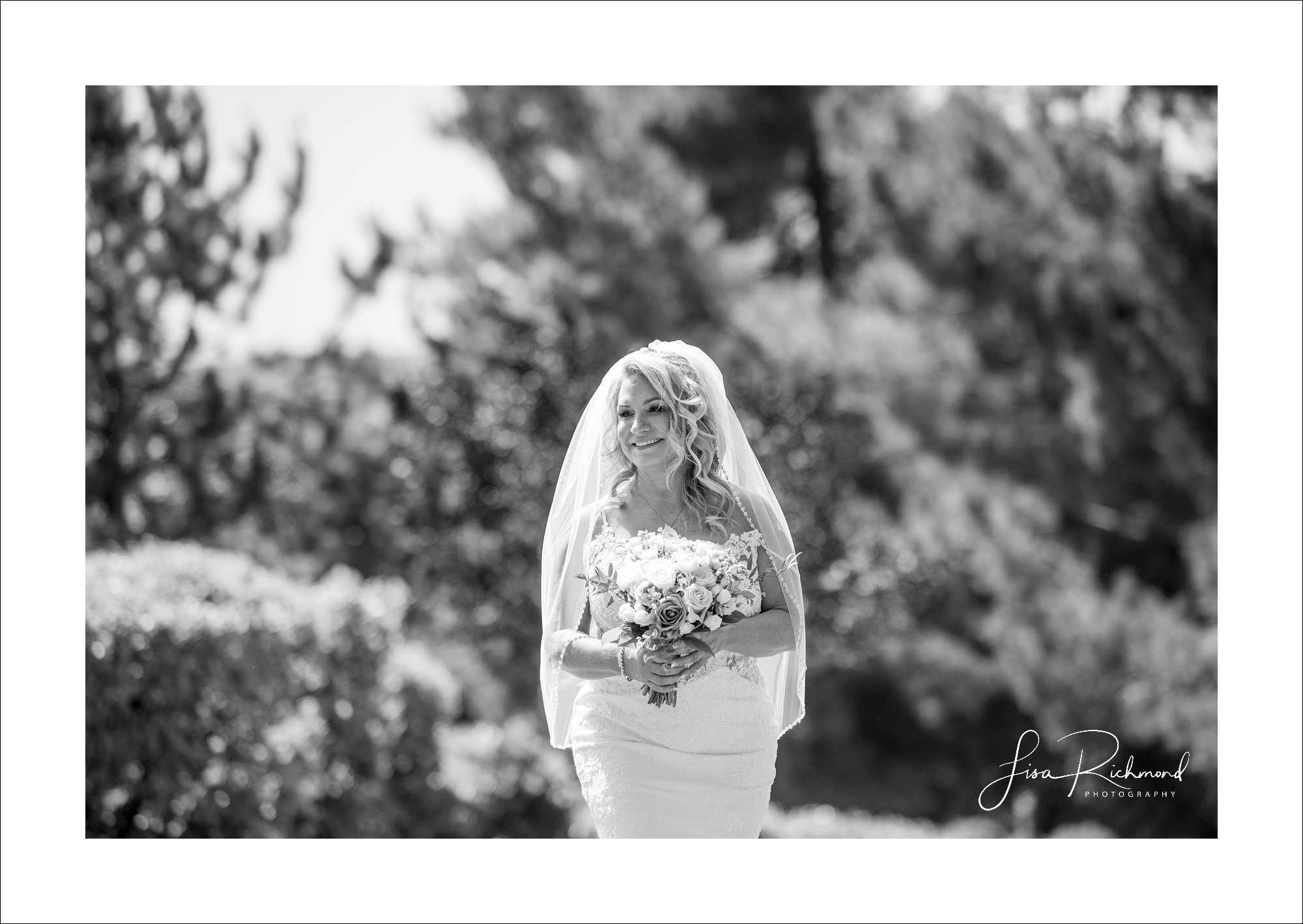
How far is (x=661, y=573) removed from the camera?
2900 millimetres

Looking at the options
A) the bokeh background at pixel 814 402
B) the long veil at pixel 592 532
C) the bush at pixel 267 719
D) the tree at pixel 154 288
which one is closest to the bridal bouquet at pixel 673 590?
the long veil at pixel 592 532

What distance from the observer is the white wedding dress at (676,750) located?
3.12 meters

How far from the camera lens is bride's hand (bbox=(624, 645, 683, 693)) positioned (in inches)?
116

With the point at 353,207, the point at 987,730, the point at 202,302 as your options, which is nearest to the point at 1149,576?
the point at 987,730

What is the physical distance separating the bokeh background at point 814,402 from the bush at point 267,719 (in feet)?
0.61

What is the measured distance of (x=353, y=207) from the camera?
328 inches

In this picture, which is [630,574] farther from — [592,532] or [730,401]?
[730,401]

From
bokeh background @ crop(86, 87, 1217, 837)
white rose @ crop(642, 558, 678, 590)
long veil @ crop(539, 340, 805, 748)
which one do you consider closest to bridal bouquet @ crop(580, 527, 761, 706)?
white rose @ crop(642, 558, 678, 590)

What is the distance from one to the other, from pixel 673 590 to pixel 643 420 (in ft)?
1.53

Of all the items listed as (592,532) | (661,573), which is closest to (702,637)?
(661,573)

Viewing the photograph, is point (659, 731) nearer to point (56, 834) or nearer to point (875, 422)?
point (56, 834)

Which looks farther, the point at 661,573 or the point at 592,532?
the point at 592,532

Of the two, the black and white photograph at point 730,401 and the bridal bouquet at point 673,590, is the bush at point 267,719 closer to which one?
the black and white photograph at point 730,401

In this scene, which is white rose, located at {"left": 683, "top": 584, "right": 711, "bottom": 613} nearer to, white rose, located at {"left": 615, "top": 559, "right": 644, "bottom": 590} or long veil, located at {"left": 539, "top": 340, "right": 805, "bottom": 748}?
white rose, located at {"left": 615, "top": 559, "right": 644, "bottom": 590}
